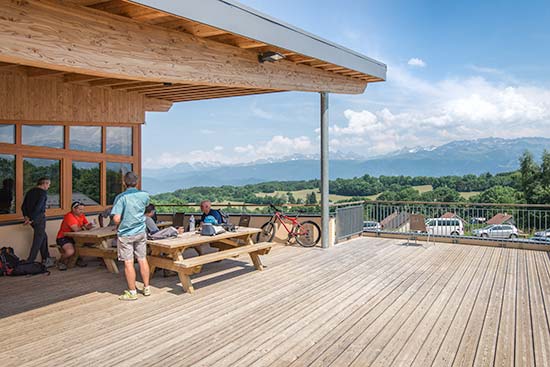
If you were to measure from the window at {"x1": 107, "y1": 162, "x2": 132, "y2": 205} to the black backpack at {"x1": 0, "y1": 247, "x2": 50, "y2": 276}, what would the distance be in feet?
9.14

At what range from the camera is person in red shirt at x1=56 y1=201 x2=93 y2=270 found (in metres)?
6.45

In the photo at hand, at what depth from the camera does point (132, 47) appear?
3.95 meters

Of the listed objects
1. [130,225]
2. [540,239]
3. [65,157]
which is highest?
[65,157]

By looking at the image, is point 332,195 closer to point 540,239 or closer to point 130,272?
point 540,239

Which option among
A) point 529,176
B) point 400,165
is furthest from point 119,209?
point 400,165

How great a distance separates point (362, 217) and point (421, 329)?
6526 millimetres

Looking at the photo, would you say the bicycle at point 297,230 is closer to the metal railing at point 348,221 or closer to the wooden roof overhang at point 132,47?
the metal railing at point 348,221

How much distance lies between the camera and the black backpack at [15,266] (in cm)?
600

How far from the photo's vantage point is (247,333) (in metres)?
3.75

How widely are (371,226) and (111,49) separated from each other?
27.3 ft

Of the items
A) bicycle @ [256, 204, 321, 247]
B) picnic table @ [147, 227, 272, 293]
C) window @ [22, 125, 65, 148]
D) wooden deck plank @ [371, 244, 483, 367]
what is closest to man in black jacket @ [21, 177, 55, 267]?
window @ [22, 125, 65, 148]

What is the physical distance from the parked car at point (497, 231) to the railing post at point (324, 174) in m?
4.10

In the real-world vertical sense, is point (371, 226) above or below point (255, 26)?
below

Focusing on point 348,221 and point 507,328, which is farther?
point 348,221
